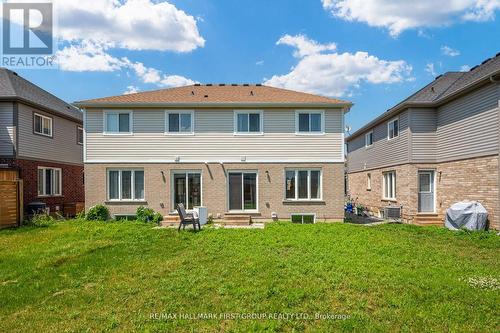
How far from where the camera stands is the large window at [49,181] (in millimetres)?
15812

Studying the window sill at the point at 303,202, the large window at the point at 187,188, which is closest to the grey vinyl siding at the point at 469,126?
the window sill at the point at 303,202

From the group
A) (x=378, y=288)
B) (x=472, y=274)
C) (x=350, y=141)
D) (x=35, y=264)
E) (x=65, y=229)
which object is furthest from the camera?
(x=350, y=141)

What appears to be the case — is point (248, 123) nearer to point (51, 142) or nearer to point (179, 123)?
point (179, 123)

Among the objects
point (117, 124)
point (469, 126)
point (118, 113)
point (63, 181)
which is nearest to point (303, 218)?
point (469, 126)

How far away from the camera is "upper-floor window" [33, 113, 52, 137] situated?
15.6m

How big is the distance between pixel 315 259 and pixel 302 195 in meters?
6.88

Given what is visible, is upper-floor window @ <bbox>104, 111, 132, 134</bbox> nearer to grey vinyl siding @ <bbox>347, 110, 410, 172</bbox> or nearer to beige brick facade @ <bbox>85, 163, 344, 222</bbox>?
beige brick facade @ <bbox>85, 163, 344, 222</bbox>

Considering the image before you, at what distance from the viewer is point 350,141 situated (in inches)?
1005

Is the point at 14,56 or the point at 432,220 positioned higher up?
the point at 14,56

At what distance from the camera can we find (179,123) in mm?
14023

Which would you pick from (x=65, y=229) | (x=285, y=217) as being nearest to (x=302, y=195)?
(x=285, y=217)

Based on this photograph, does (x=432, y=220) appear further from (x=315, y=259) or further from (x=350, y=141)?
(x=350, y=141)

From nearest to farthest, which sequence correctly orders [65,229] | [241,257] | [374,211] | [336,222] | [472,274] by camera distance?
[472,274] → [241,257] → [65,229] → [336,222] → [374,211]

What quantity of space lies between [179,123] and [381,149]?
12.3 metres
